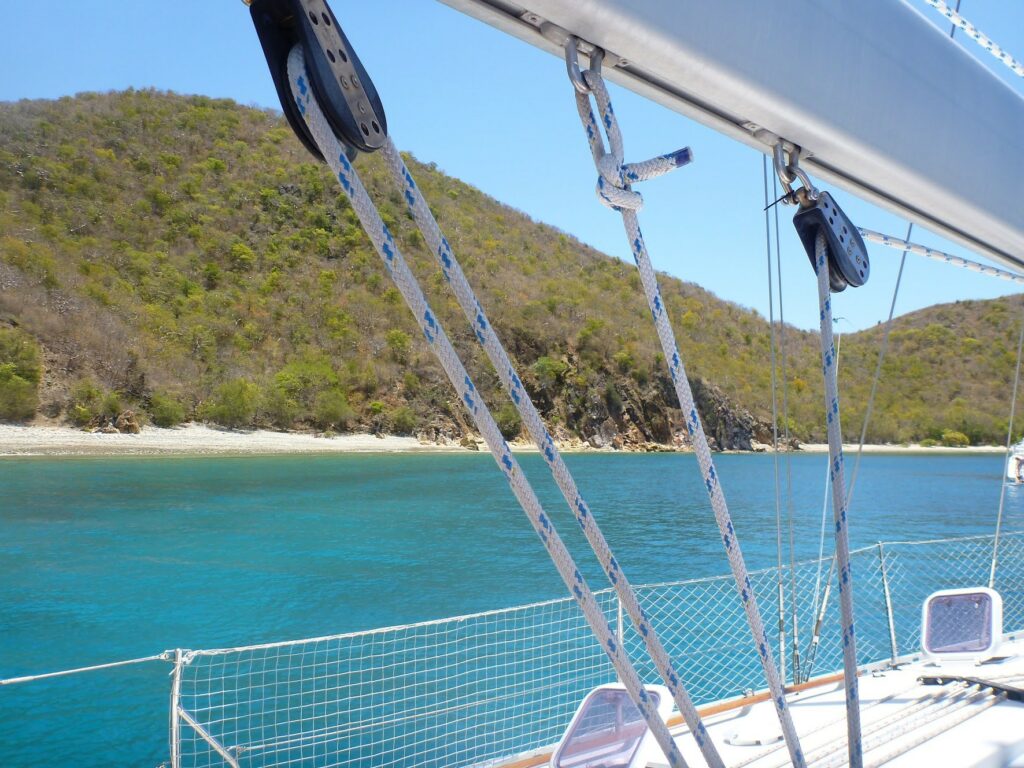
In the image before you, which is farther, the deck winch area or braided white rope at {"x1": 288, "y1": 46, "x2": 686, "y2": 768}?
the deck winch area

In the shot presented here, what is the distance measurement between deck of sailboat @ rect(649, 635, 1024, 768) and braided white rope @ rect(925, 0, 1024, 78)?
60.7 inches

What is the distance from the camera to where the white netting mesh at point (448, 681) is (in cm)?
465

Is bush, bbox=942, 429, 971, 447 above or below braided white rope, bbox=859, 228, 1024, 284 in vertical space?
below

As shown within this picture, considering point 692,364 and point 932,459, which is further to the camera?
point 932,459

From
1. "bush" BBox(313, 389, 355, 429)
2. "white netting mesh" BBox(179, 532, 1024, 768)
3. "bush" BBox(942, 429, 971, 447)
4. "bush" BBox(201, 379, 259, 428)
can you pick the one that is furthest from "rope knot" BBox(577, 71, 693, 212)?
"bush" BBox(942, 429, 971, 447)

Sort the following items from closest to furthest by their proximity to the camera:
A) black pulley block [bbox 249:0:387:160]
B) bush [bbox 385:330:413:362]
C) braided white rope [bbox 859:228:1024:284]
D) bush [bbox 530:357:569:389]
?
black pulley block [bbox 249:0:387:160] → braided white rope [bbox 859:228:1024:284] → bush [bbox 385:330:413:362] → bush [bbox 530:357:569:389]

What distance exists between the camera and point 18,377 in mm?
24641

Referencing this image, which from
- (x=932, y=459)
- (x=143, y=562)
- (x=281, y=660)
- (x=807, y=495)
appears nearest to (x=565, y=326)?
(x=807, y=495)

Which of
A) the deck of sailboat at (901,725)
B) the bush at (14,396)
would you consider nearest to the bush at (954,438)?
the bush at (14,396)

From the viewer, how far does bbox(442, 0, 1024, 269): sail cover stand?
0.96 meters

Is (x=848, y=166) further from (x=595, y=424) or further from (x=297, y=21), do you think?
(x=595, y=424)

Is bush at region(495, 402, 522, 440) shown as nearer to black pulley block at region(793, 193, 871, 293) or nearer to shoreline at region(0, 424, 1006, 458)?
shoreline at region(0, 424, 1006, 458)

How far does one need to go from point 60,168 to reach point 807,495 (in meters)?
37.8

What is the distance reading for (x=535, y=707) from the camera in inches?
223
